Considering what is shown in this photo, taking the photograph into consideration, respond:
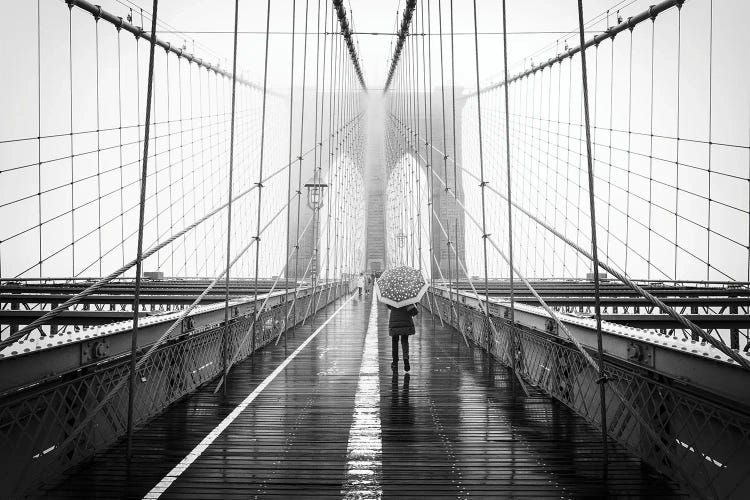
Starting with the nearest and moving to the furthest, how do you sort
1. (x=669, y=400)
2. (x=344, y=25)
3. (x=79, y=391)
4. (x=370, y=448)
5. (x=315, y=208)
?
(x=669, y=400)
(x=79, y=391)
(x=370, y=448)
(x=315, y=208)
(x=344, y=25)

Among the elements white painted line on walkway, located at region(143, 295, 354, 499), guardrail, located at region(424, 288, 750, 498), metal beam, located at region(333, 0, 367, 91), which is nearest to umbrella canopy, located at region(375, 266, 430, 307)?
white painted line on walkway, located at region(143, 295, 354, 499)

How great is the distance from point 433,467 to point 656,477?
1042 millimetres

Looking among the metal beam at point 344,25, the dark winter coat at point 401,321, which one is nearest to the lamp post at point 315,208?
the dark winter coat at point 401,321

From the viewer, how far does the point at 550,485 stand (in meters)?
2.60

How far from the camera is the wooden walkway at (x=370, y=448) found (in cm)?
256

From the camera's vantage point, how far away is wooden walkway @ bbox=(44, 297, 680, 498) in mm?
2561

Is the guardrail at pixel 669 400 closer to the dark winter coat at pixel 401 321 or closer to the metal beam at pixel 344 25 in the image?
the dark winter coat at pixel 401 321

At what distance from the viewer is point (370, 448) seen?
3160 mm

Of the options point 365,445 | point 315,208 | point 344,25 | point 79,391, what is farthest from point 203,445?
point 344,25

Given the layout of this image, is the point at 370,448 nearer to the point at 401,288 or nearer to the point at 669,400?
the point at 669,400

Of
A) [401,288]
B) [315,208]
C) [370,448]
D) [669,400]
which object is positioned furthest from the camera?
[315,208]

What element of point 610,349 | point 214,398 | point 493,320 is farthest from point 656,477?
point 493,320

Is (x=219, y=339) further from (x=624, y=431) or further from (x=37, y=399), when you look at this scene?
(x=624, y=431)

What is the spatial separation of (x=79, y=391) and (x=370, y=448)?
5.17ft
